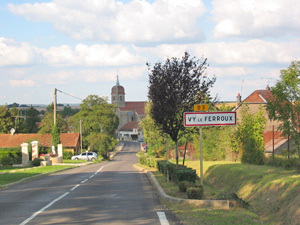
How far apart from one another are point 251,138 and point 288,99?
20.9 feet

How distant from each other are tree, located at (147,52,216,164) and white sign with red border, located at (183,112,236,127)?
5.81 meters

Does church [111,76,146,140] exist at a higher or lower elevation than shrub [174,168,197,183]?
higher

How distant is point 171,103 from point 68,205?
24.4 ft

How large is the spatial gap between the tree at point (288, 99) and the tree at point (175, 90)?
9.67 feet

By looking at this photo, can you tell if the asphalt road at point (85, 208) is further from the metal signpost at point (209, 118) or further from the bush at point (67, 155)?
the bush at point (67, 155)

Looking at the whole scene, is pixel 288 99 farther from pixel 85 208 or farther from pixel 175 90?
pixel 85 208

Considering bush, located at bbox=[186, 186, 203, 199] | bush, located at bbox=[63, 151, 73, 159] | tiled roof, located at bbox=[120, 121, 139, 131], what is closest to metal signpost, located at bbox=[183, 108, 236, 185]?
bush, located at bbox=[186, 186, 203, 199]

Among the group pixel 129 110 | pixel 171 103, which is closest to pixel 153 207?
pixel 171 103

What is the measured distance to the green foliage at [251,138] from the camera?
23.0 metres

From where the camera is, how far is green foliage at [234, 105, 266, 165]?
Answer: 75.6 feet

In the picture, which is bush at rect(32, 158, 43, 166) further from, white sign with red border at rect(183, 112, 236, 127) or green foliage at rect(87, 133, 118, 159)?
green foliage at rect(87, 133, 118, 159)

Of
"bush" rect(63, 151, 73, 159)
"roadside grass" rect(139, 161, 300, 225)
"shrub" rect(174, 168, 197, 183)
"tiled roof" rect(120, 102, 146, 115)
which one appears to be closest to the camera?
"roadside grass" rect(139, 161, 300, 225)

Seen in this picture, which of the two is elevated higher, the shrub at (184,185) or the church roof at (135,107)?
the church roof at (135,107)

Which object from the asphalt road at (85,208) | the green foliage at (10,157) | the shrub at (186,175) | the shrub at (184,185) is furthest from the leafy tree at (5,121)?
the shrub at (184,185)
